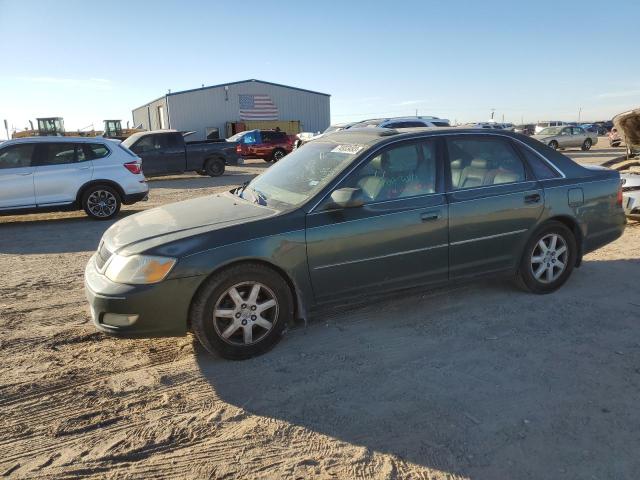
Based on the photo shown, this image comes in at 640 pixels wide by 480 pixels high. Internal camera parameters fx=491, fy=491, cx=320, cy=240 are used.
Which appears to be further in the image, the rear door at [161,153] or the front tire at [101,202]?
the rear door at [161,153]

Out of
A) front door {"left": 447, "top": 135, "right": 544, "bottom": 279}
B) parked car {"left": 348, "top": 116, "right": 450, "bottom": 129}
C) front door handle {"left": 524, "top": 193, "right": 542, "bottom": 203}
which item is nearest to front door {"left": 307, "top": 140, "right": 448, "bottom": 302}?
front door {"left": 447, "top": 135, "right": 544, "bottom": 279}

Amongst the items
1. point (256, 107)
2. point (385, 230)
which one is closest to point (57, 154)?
point (385, 230)

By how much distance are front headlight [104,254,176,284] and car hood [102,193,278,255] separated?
0.27ft

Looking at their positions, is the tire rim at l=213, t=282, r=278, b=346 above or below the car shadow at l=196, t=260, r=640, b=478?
above

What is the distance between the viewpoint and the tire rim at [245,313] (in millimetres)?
3539

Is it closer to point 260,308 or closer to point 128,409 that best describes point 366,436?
point 260,308

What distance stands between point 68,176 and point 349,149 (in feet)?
23.1

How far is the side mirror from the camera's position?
372 cm

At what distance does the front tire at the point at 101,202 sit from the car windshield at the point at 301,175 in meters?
5.88

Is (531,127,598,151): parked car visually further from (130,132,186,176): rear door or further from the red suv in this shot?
(130,132,186,176): rear door

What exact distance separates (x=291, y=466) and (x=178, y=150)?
16284 millimetres

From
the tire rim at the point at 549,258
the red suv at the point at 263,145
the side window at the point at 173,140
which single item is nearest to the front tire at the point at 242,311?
the tire rim at the point at 549,258

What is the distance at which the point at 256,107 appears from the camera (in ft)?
128

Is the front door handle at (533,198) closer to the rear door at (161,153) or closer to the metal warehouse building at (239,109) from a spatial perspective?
the rear door at (161,153)
